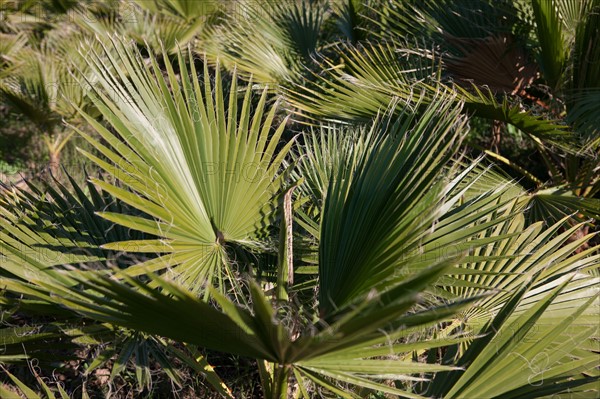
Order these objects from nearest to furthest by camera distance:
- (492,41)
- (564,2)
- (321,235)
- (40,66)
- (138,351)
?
(321,235), (138,351), (564,2), (492,41), (40,66)

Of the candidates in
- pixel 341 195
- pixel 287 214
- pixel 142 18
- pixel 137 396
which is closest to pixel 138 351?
pixel 287 214

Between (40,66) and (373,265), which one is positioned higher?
(373,265)

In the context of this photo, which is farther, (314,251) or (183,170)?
(314,251)

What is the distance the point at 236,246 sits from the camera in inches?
86.2

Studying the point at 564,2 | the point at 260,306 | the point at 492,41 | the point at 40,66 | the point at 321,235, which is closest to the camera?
the point at 260,306

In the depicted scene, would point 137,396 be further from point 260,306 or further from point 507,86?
point 507,86

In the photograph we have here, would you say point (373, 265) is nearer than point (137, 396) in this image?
Yes

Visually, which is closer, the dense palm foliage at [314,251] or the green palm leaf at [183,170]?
the dense palm foliage at [314,251]

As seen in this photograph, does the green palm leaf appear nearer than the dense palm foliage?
No

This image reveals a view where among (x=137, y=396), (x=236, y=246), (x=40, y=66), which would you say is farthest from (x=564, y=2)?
(x=40, y=66)

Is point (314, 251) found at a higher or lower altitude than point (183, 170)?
lower

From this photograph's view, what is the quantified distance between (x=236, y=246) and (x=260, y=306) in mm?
932

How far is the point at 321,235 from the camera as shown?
1904 mm

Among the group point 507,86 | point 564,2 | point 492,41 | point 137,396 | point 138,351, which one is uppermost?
point 564,2
